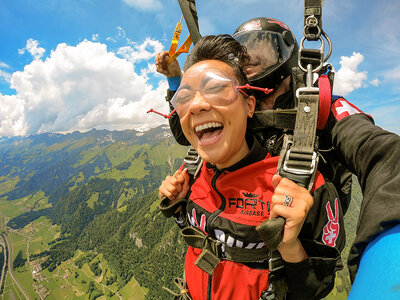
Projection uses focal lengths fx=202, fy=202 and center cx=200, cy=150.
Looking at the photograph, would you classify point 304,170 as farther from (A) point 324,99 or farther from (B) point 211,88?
(B) point 211,88

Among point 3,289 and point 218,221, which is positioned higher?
point 218,221

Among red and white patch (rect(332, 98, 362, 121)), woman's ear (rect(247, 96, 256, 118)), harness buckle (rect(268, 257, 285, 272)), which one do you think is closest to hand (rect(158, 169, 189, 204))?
woman's ear (rect(247, 96, 256, 118))

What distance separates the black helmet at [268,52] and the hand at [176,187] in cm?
176

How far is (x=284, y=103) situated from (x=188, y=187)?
1894mm

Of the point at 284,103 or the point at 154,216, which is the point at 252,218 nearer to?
the point at 284,103

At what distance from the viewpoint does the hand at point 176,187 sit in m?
2.97

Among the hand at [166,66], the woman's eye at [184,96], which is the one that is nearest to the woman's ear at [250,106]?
the woman's eye at [184,96]

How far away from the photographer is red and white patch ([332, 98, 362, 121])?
1840 millimetres

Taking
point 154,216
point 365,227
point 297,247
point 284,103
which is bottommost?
point 154,216

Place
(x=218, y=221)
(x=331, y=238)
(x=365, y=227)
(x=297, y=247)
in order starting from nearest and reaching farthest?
(x=365, y=227) → (x=297, y=247) → (x=331, y=238) → (x=218, y=221)

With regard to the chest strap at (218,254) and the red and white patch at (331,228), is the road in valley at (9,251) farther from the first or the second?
the red and white patch at (331,228)

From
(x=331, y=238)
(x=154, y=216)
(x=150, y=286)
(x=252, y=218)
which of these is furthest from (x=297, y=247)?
(x=154, y=216)

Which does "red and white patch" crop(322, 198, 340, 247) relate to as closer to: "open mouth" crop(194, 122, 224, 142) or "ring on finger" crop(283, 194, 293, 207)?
"ring on finger" crop(283, 194, 293, 207)

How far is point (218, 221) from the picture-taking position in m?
2.41
